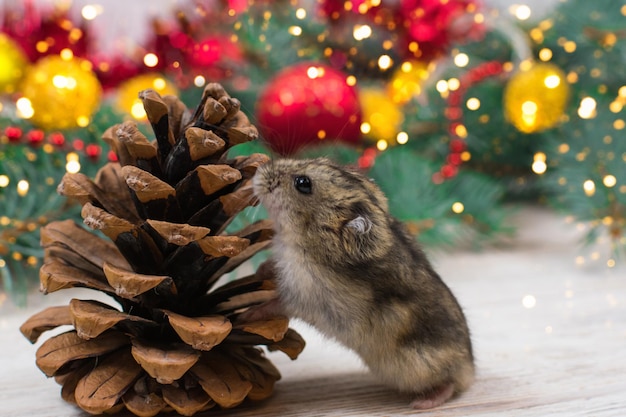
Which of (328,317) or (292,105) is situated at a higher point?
(292,105)

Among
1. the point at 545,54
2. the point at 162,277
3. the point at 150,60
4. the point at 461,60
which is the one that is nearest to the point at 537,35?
Answer: the point at 545,54

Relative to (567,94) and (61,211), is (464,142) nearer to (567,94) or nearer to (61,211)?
(567,94)

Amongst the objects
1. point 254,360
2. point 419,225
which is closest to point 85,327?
point 254,360

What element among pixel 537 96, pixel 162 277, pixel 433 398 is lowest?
pixel 433 398

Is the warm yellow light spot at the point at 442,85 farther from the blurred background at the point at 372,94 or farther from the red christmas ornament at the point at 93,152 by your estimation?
the red christmas ornament at the point at 93,152

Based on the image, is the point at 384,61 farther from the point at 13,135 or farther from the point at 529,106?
the point at 13,135

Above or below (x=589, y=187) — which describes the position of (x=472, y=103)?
above
